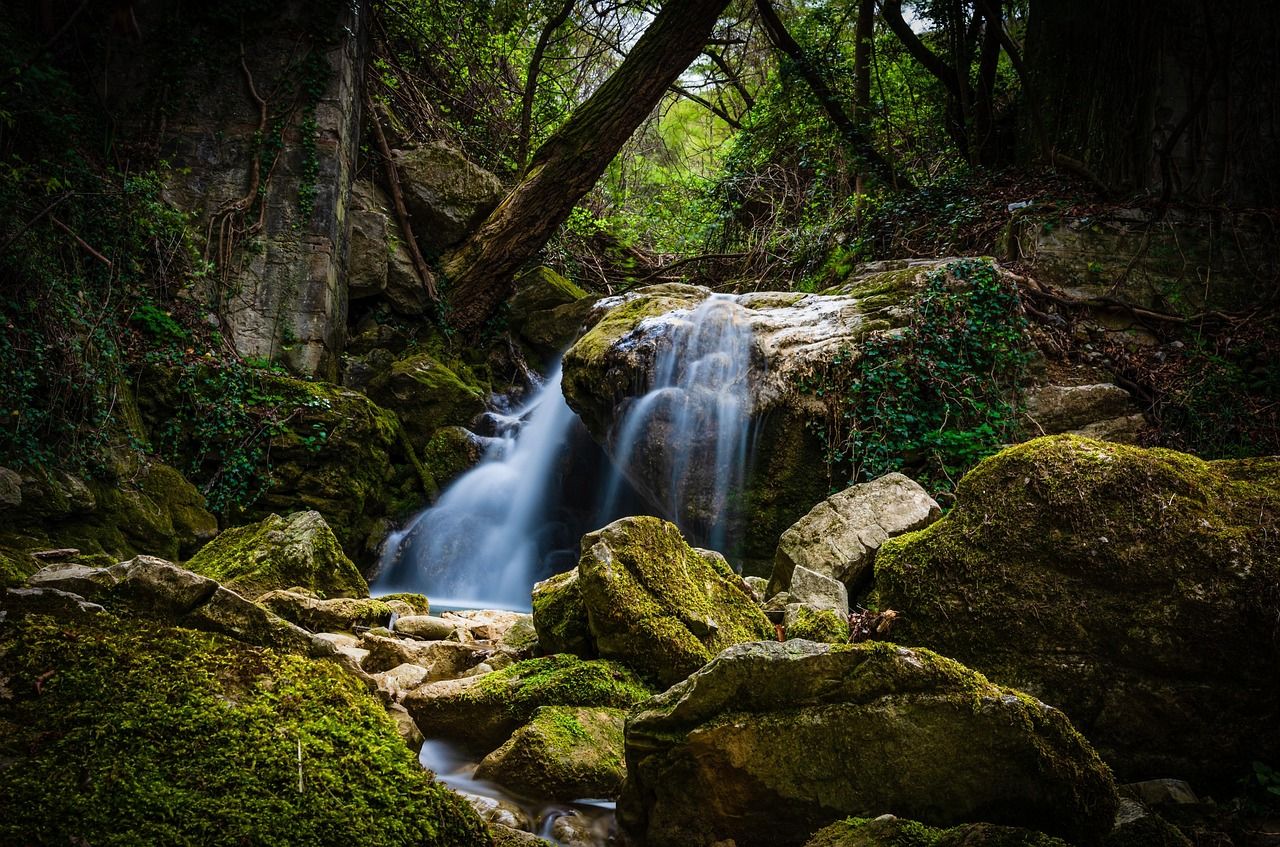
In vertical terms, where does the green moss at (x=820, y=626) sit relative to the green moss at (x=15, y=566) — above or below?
below

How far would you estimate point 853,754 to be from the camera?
2049 mm

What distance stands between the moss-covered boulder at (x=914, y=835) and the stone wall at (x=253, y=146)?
689 cm

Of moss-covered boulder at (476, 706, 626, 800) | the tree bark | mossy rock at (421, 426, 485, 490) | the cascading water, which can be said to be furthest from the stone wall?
moss-covered boulder at (476, 706, 626, 800)

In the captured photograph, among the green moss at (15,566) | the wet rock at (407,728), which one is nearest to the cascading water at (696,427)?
the wet rock at (407,728)

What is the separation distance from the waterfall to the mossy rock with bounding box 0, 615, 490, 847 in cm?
521

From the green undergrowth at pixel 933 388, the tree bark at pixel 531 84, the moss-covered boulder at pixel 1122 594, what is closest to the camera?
the moss-covered boulder at pixel 1122 594

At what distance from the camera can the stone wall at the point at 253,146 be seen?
7.16m

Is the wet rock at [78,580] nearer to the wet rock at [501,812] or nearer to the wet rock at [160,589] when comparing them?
the wet rock at [160,589]

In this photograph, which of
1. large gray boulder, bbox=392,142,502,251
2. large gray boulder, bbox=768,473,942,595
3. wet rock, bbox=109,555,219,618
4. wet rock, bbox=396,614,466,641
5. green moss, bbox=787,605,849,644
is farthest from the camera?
large gray boulder, bbox=392,142,502,251

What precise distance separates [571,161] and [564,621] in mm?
6724

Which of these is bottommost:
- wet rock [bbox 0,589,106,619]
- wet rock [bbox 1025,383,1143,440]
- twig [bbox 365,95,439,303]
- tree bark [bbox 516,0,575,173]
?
wet rock [bbox 0,589,106,619]

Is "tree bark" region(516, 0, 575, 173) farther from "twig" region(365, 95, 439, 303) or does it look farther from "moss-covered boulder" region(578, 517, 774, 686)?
"moss-covered boulder" region(578, 517, 774, 686)

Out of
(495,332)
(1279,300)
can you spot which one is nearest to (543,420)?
(495,332)

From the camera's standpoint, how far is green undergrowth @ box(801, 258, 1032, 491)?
571cm
